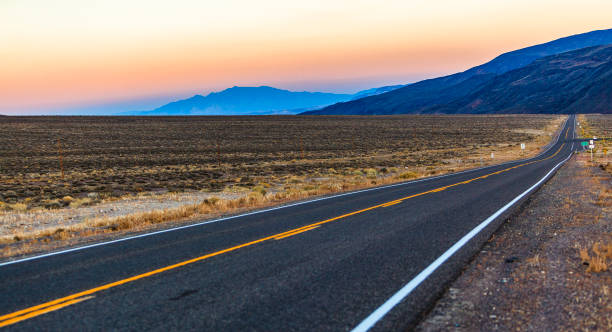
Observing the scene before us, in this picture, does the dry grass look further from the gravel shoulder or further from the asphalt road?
the asphalt road

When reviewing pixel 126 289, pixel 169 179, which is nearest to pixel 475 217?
pixel 126 289

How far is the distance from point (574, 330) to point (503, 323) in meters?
0.67

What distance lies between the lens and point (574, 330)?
4516 millimetres

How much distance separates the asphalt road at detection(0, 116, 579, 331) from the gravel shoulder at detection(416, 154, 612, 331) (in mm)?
310

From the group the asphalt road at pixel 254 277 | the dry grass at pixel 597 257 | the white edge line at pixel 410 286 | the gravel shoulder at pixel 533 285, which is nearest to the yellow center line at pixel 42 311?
the asphalt road at pixel 254 277

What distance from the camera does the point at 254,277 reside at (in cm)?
633

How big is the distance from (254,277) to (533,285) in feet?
12.6

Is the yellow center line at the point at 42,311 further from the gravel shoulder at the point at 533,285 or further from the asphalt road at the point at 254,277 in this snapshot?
the gravel shoulder at the point at 533,285

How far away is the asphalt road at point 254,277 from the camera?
4.91 m

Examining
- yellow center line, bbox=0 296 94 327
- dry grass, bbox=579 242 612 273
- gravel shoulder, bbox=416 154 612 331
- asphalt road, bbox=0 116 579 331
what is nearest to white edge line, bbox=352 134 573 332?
asphalt road, bbox=0 116 579 331

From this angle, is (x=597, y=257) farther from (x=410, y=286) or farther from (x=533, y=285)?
(x=410, y=286)

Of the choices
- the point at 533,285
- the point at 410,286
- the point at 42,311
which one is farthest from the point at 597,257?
the point at 42,311

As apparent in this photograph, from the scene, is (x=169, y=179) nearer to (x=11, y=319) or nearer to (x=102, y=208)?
(x=102, y=208)

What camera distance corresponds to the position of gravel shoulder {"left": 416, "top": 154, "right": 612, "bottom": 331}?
15.6 feet
